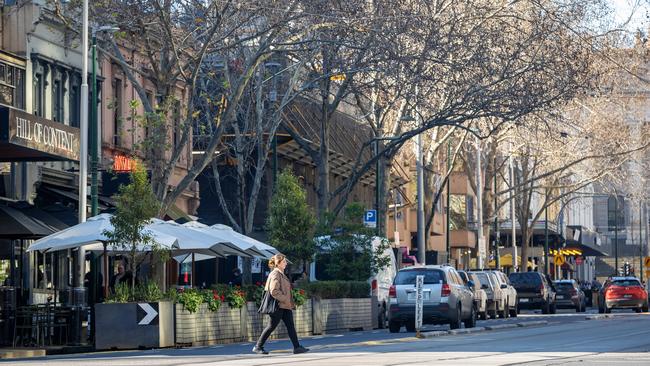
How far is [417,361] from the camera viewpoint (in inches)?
846

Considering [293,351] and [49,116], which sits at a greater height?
[49,116]

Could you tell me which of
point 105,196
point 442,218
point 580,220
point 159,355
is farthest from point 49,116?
point 580,220

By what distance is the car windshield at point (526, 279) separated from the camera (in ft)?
190

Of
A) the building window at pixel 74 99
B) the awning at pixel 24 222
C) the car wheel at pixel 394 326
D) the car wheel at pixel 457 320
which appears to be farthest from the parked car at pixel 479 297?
the awning at pixel 24 222

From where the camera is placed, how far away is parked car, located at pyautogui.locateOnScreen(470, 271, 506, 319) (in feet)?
162

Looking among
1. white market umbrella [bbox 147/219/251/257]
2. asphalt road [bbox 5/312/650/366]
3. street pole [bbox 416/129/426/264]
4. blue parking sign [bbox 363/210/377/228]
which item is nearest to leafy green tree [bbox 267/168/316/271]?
asphalt road [bbox 5/312/650/366]

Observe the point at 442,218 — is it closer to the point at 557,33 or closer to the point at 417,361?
the point at 557,33

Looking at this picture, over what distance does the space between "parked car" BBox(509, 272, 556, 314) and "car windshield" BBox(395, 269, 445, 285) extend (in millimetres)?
21094

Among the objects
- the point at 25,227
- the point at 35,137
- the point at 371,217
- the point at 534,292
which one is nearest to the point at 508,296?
the point at 371,217

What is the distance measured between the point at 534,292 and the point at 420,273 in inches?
849

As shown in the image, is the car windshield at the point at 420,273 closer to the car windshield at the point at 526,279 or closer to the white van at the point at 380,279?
the white van at the point at 380,279

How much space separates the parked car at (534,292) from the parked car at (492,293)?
7.04 metres

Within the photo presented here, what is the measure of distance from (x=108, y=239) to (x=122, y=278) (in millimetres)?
4541

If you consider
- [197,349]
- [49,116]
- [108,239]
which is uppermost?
[49,116]
